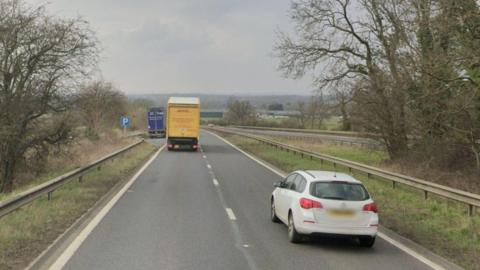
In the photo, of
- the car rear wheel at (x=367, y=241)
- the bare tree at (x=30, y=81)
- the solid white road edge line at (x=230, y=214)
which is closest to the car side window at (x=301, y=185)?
the car rear wheel at (x=367, y=241)

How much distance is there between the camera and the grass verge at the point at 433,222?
10016 millimetres

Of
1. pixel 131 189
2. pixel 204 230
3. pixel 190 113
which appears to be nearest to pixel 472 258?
pixel 204 230

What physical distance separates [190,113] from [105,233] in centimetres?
3276

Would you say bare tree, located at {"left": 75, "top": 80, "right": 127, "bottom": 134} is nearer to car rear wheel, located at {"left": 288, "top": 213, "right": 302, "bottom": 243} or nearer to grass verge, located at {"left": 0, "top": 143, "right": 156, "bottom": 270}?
grass verge, located at {"left": 0, "top": 143, "right": 156, "bottom": 270}

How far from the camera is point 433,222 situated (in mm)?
12648

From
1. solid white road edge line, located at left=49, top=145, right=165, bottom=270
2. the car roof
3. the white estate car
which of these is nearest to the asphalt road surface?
solid white road edge line, located at left=49, top=145, right=165, bottom=270

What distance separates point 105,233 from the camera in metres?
10.8

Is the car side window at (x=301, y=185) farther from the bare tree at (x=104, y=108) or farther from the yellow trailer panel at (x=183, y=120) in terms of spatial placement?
the bare tree at (x=104, y=108)

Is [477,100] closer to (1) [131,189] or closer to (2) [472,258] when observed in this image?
(2) [472,258]

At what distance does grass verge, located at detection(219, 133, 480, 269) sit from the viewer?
32.9 ft

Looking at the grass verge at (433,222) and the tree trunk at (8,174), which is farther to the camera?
the tree trunk at (8,174)

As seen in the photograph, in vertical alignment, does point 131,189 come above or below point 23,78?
below

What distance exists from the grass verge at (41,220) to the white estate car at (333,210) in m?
4.27

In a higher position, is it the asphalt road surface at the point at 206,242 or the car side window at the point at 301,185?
the car side window at the point at 301,185
